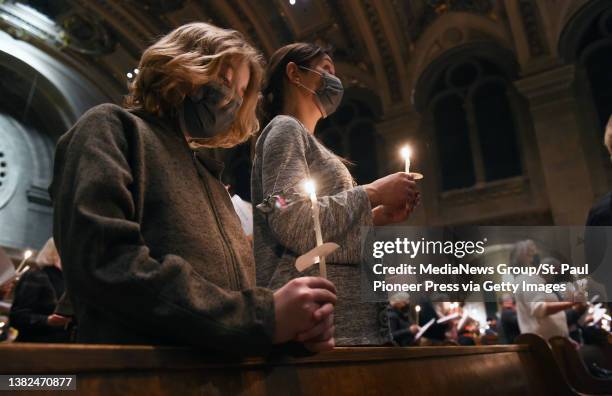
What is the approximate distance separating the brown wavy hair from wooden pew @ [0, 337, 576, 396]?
0.64 m

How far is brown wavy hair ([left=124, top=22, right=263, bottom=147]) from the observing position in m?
1.16

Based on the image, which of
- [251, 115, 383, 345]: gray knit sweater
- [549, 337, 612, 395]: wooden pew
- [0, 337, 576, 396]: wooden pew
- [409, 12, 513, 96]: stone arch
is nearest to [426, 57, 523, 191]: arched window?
[409, 12, 513, 96]: stone arch

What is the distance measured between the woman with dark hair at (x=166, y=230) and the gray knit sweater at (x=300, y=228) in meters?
0.17

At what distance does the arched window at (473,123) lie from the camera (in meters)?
9.55

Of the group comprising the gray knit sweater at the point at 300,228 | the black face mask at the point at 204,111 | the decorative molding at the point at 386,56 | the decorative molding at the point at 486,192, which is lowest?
the gray knit sweater at the point at 300,228

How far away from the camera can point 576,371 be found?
8.77 ft

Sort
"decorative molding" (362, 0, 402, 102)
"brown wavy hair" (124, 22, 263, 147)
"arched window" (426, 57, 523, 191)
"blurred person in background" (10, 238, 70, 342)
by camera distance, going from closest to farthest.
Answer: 1. "brown wavy hair" (124, 22, 263, 147)
2. "blurred person in background" (10, 238, 70, 342)
3. "arched window" (426, 57, 523, 191)
4. "decorative molding" (362, 0, 402, 102)

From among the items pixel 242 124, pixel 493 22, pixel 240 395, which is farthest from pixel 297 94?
pixel 493 22

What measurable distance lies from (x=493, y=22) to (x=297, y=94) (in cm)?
896

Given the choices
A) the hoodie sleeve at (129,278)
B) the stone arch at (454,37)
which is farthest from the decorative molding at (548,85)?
the hoodie sleeve at (129,278)

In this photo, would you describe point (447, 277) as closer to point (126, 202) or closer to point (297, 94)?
point (297, 94)

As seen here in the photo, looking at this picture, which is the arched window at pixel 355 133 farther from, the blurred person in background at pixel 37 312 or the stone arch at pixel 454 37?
the blurred person in background at pixel 37 312

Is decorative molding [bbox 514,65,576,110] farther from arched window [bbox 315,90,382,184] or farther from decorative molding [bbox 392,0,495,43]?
arched window [bbox 315,90,382,184]

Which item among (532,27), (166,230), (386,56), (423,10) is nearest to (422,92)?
(386,56)
